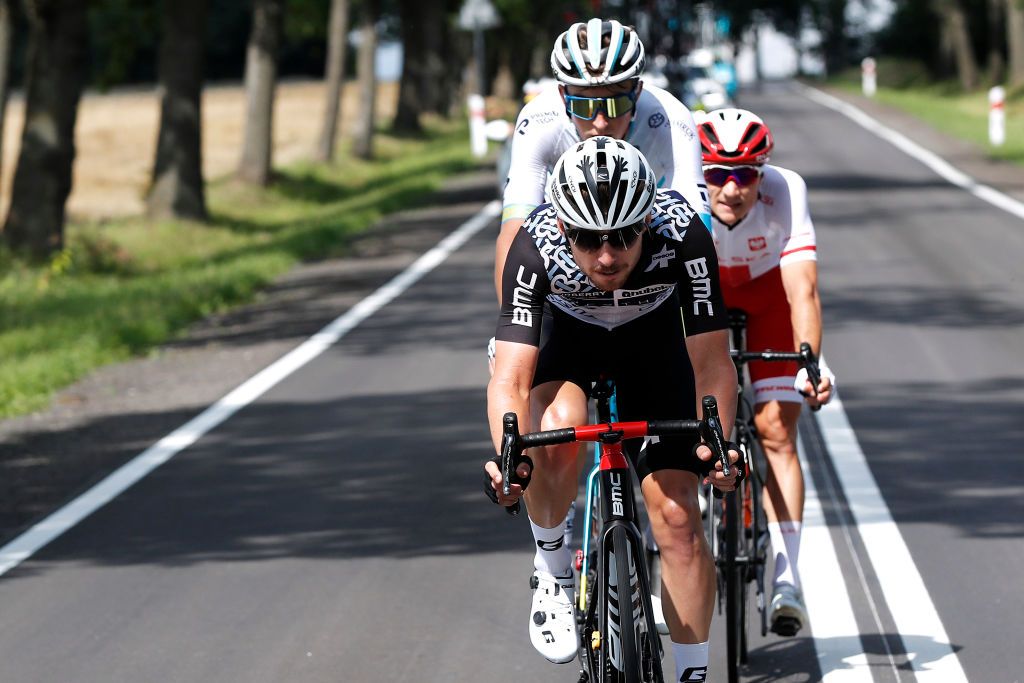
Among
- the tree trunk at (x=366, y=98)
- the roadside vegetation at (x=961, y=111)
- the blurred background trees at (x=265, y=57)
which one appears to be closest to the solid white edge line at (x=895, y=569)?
the blurred background trees at (x=265, y=57)

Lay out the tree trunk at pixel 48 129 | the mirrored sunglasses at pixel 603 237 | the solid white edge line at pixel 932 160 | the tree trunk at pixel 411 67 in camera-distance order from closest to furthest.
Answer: the mirrored sunglasses at pixel 603 237 → the tree trunk at pixel 48 129 → the solid white edge line at pixel 932 160 → the tree trunk at pixel 411 67

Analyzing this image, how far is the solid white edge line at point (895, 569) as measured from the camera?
596 cm

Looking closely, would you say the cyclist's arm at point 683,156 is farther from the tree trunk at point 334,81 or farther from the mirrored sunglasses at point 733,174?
the tree trunk at point 334,81

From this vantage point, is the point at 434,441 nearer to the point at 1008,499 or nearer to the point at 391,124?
the point at 1008,499

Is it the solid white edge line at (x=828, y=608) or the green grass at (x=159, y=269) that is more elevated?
the solid white edge line at (x=828, y=608)

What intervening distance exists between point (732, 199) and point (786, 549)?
1289 millimetres

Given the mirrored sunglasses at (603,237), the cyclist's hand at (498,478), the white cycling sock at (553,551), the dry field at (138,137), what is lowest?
the dry field at (138,137)

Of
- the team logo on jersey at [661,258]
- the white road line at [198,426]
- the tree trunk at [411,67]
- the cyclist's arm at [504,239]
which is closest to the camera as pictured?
the team logo on jersey at [661,258]

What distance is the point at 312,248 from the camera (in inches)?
831

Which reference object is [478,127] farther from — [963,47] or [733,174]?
[963,47]

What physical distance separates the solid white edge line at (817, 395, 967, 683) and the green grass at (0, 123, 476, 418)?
5.61 m

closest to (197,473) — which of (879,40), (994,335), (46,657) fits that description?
(46,657)

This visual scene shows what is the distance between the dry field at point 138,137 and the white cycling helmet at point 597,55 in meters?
16.6

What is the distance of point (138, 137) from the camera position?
167ft
